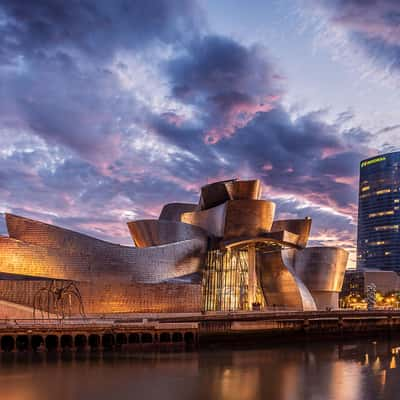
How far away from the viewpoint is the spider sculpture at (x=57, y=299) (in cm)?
4056

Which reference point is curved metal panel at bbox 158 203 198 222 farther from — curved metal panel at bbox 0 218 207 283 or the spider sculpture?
the spider sculpture

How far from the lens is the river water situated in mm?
24297

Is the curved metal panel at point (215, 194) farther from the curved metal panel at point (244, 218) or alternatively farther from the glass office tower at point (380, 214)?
the glass office tower at point (380, 214)

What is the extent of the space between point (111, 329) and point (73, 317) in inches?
162

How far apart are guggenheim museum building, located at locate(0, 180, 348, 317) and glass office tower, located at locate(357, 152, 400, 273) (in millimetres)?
89184

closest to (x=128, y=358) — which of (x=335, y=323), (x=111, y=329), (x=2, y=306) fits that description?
(x=111, y=329)

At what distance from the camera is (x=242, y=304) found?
188 ft

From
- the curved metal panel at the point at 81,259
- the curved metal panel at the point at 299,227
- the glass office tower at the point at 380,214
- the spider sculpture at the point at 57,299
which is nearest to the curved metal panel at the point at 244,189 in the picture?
the curved metal panel at the point at 299,227

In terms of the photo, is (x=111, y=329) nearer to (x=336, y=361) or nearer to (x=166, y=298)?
(x=166, y=298)

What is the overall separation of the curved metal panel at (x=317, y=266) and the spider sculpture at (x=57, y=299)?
80.9 feet

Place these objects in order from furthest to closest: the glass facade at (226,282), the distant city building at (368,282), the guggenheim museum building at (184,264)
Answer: the distant city building at (368,282)
the glass facade at (226,282)
the guggenheim museum building at (184,264)

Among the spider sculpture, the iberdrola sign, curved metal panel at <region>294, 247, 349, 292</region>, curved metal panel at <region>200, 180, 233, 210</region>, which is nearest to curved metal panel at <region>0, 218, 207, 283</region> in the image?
the spider sculpture

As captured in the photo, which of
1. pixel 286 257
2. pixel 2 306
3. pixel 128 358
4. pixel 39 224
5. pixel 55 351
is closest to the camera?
pixel 128 358

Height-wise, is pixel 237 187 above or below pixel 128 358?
above
